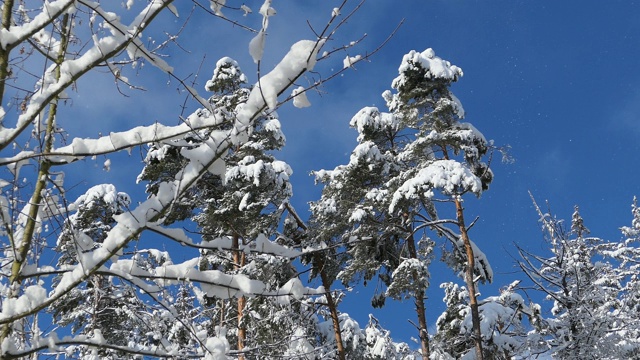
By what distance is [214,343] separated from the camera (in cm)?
219

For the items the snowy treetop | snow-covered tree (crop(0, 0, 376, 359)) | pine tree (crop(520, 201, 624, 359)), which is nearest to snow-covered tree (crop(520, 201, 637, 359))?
pine tree (crop(520, 201, 624, 359))

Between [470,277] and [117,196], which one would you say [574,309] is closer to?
[470,277]

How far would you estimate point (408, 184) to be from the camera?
1207 centimetres

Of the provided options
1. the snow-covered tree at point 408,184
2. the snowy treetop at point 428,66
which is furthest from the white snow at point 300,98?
the snowy treetop at point 428,66

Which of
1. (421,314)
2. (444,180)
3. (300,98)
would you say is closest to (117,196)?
(300,98)

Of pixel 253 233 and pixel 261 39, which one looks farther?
pixel 253 233

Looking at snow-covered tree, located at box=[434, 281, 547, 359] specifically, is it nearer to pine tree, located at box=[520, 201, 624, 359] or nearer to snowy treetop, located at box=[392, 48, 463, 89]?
pine tree, located at box=[520, 201, 624, 359]

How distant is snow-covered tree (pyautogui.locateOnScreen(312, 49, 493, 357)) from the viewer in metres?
12.2

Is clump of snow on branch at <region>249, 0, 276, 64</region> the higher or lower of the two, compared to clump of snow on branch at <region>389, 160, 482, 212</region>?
lower

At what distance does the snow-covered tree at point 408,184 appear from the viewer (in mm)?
12234

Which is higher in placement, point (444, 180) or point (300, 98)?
point (444, 180)

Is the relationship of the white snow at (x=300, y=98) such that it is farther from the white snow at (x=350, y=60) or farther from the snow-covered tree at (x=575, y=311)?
the snow-covered tree at (x=575, y=311)

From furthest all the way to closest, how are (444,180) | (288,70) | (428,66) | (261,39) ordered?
(428,66) → (444,180) → (288,70) → (261,39)

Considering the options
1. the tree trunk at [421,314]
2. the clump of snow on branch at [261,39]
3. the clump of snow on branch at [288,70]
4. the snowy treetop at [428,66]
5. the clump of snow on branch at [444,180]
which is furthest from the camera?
the snowy treetop at [428,66]
